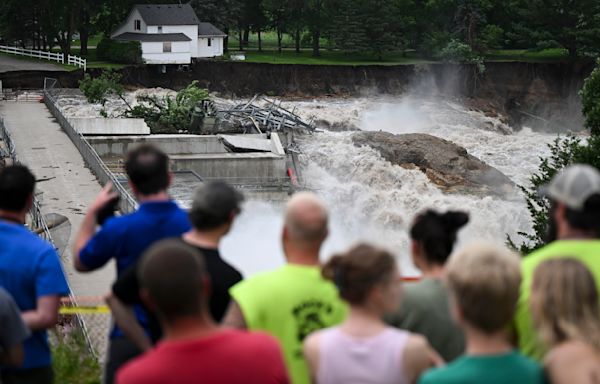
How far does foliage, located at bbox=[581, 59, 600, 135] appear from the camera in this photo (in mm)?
23516

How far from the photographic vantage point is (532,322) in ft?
15.3

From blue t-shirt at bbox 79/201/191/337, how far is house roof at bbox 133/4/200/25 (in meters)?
→ 67.3

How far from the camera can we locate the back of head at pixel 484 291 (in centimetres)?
429

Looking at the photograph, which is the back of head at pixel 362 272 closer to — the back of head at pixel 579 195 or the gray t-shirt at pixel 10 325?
the back of head at pixel 579 195

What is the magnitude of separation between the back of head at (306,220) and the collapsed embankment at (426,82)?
201 ft

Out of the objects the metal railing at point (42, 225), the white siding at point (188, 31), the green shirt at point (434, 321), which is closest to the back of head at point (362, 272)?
the green shirt at point (434, 321)

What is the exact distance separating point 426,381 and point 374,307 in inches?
23.3

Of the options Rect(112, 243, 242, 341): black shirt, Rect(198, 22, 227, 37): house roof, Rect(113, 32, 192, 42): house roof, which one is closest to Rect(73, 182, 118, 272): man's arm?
Rect(112, 243, 242, 341): black shirt

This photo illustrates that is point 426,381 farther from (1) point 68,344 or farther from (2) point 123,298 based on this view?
(1) point 68,344

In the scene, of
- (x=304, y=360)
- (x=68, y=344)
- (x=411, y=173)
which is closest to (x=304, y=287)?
(x=304, y=360)

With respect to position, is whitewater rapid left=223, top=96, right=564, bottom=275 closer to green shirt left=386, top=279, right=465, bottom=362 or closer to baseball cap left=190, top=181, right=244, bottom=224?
baseball cap left=190, top=181, right=244, bottom=224

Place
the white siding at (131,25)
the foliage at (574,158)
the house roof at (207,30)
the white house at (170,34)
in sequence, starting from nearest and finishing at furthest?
the foliage at (574,158), the white house at (170,34), the white siding at (131,25), the house roof at (207,30)

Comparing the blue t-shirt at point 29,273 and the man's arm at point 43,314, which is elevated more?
the blue t-shirt at point 29,273

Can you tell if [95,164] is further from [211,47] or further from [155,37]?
[211,47]
